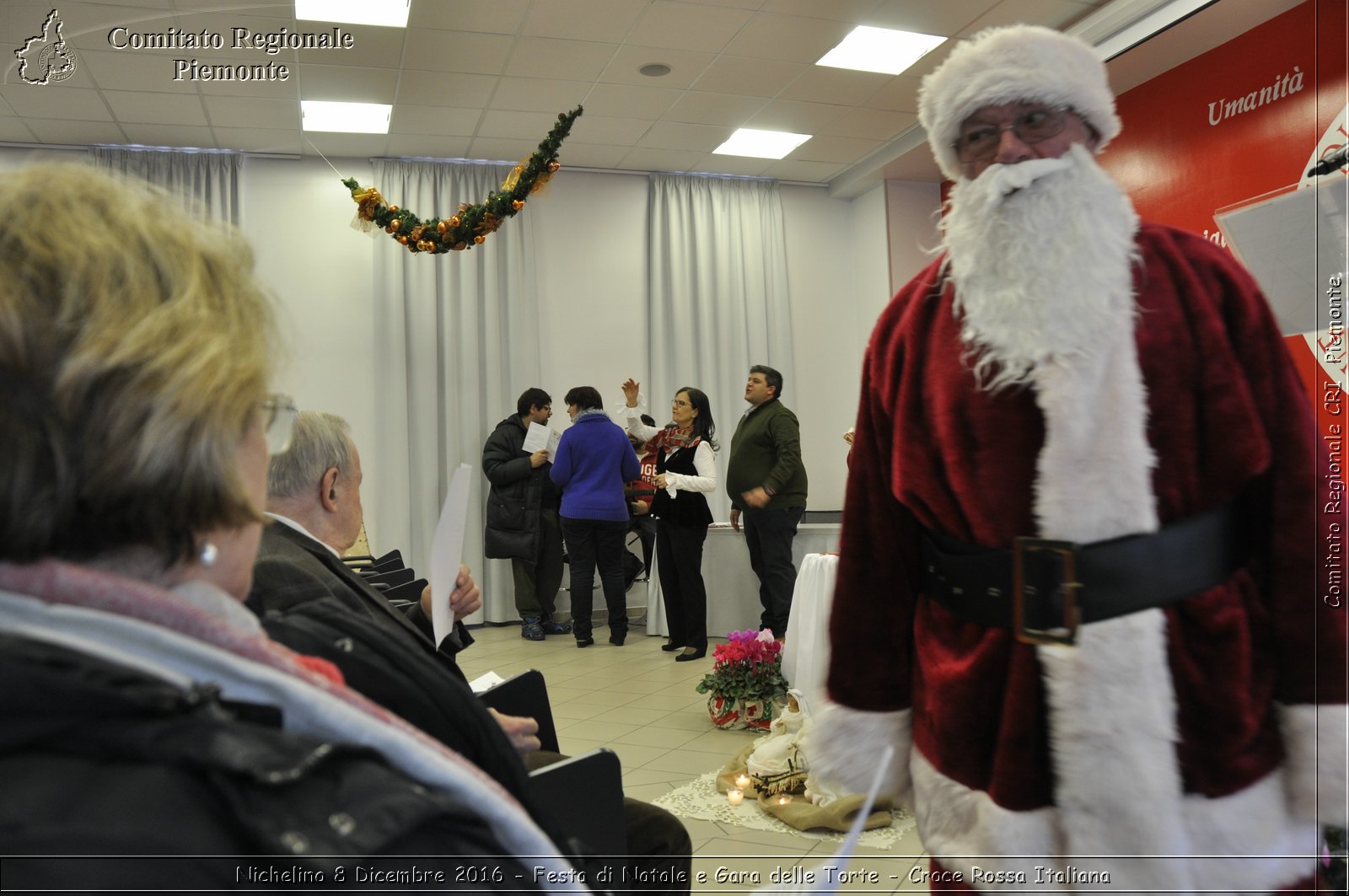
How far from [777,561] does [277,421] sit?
4.59 m

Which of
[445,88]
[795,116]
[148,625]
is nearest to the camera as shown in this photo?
[148,625]

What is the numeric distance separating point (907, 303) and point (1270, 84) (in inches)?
184

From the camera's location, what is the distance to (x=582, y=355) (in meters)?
7.78

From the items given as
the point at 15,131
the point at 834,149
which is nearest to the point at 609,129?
the point at 834,149

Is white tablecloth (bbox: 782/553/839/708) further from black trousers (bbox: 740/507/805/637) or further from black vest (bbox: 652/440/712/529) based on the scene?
black vest (bbox: 652/440/712/529)

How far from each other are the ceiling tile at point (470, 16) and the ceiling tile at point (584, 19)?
2.3 inches

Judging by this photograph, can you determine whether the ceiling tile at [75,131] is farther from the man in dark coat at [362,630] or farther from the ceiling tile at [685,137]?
the man in dark coat at [362,630]

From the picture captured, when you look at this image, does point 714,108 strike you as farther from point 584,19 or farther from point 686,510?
point 686,510

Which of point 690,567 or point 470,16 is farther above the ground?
point 470,16

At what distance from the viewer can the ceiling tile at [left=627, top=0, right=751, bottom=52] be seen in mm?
5113

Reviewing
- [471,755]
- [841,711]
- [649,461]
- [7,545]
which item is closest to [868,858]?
[841,711]

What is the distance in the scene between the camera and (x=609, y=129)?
22.7ft

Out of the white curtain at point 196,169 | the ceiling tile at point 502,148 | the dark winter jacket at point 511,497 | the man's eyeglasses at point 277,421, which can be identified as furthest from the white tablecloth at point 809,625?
the white curtain at point 196,169

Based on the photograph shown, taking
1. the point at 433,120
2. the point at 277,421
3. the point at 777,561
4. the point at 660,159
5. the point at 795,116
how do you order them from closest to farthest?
the point at 277,421 → the point at 777,561 → the point at 433,120 → the point at 795,116 → the point at 660,159
